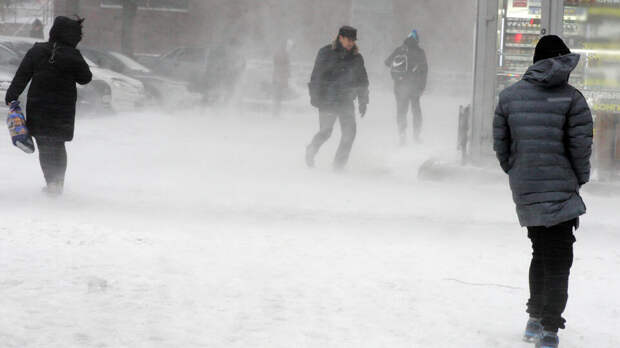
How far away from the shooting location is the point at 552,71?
4801 millimetres

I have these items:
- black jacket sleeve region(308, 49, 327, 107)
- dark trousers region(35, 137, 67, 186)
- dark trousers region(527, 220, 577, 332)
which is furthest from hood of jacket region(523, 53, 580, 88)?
black jacket sleeve region(308, 49, 327, 107)

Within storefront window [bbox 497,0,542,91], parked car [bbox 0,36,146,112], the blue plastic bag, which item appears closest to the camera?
the blue plastic bag

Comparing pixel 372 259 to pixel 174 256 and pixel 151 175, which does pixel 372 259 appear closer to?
pixel 174 256

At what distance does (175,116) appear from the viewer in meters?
19.7

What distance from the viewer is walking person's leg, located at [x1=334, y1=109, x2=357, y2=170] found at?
11414 mm

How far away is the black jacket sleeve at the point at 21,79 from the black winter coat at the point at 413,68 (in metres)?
6.86

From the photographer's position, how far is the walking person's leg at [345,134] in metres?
11.4

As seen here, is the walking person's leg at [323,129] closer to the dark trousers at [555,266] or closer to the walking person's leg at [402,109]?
the walking person's leg at [402,109]

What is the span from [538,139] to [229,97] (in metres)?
18.2

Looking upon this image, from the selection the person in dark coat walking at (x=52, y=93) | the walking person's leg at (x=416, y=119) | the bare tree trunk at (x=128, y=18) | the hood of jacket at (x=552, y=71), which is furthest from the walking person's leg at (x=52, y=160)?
the bare tree trunk at (x=128, y=18)

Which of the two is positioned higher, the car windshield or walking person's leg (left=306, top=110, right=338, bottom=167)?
the car windshield

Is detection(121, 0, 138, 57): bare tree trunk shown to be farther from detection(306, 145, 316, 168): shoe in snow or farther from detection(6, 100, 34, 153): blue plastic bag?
detection(6, 100, 34, 153): blue plastic bag

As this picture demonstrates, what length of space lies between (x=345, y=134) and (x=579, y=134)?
682 cm

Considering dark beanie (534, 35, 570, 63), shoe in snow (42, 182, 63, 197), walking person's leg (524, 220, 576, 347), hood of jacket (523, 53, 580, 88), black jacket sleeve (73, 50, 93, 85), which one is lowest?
shoe in snow (42, 182, 63, 197)
